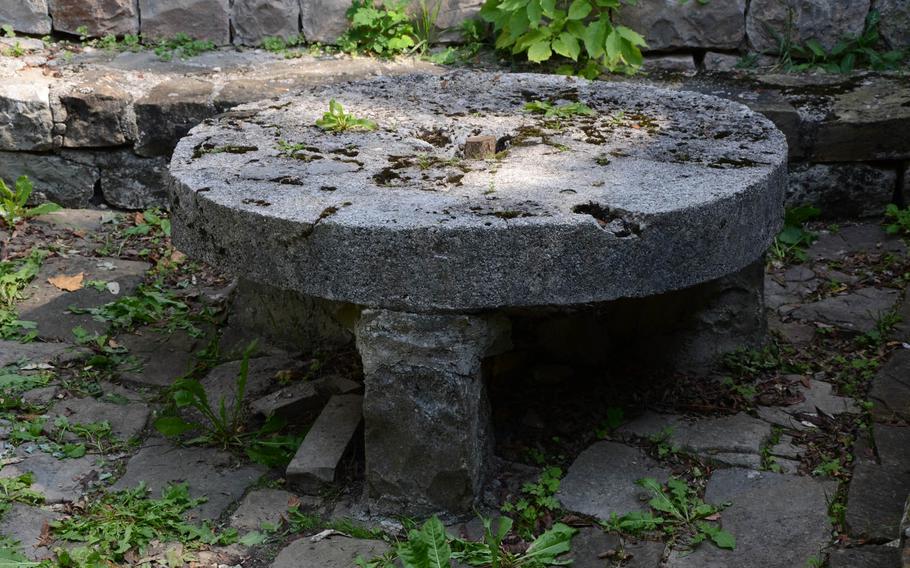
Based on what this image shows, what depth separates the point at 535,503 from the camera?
2738mm

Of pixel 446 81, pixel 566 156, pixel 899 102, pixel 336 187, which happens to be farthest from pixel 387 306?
pixel 899 102

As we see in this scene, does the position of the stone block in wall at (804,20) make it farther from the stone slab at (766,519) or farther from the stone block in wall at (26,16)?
the stone block in wall at (26,16)

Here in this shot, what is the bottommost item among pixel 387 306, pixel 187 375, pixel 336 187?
pixel 187 375

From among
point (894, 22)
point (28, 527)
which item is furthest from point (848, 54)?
point (28, 527)

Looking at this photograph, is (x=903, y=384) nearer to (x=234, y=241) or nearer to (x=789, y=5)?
(x=234, y=241)

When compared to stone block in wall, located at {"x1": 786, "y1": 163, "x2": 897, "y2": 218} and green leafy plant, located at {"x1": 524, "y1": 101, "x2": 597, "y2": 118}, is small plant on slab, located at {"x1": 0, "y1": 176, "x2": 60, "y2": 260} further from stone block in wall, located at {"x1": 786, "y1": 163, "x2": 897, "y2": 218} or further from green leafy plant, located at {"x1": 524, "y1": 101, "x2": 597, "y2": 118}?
stone block in wall, located at {"x1": 786, "y1": 163, "x2": 897, "y2": 218}

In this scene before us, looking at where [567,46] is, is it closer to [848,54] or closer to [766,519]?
[848,54]

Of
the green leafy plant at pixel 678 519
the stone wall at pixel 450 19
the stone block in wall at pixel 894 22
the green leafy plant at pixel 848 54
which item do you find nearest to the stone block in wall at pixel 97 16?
the stone wall at pixel 450 19

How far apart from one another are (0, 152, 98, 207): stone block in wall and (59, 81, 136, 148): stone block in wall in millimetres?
108

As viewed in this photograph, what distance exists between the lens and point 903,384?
3291 millimetres

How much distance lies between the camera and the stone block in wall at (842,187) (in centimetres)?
457

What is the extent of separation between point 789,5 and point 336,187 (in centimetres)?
312

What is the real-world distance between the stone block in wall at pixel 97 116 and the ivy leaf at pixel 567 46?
6.02ft

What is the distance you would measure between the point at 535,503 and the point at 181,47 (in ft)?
10.9
